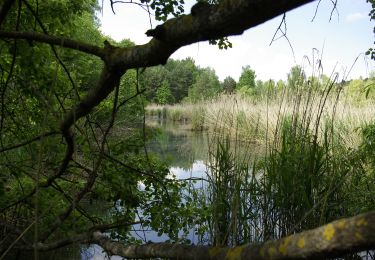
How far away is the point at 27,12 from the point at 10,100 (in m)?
0.60

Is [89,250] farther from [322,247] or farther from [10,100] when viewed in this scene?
[322,247]

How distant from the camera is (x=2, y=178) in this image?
221 cm

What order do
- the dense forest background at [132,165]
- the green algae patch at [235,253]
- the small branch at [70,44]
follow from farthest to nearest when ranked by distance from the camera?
1. the small branch at [70,44]
2. the dense forest background at [132,165]
3. the green algae patch at [235,253]

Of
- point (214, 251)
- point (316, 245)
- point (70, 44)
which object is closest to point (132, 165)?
point (70, 44)

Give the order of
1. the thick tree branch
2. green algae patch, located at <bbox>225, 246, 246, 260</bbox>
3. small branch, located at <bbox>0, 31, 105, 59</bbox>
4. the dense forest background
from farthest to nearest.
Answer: small branch, located at <bbox>0, 31, 105, 59</bbox>, the dense forest background, green algae patch, located at <bbox>225, 246, 246, 260</bbox>, the thick tree branch

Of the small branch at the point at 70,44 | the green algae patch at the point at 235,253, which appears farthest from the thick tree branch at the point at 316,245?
the small branch at the point at 70,44

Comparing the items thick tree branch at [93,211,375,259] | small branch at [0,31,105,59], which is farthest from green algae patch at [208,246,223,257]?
small branch at [0,31,105,59]

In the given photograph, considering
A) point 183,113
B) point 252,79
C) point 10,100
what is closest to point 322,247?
point 10,100

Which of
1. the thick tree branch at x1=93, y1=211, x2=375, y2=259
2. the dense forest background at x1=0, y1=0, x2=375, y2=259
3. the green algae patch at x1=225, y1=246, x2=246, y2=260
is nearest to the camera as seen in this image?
the thick tree branch at x1=93, y1=211, x2=375, y2=259

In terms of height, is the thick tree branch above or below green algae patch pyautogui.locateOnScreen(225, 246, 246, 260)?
above

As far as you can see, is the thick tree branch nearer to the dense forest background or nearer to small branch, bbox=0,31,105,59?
the dense forest background

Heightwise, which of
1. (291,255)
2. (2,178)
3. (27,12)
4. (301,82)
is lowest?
(2,178)

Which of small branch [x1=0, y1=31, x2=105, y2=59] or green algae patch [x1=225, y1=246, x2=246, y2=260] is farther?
small branch [x1=0, y1=31, x2=105, y2=59]

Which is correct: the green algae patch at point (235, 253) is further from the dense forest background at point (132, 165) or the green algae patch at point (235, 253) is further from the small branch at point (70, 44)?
the small branch at point (70, 44)
